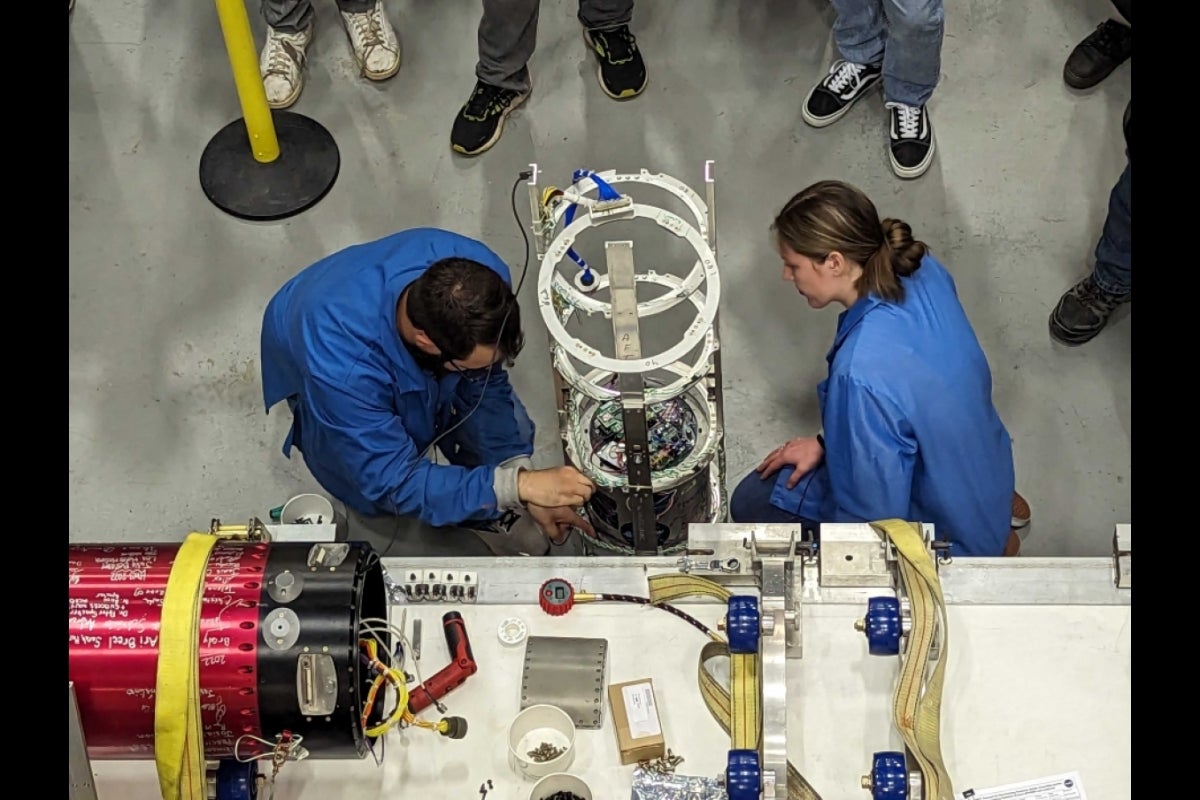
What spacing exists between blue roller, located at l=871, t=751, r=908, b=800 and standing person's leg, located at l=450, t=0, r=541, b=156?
243 centimetres

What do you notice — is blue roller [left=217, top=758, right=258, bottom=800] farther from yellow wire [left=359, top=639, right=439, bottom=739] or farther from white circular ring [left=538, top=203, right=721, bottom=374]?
white circular ring [left=538, top=203, right=721, bottom=374]

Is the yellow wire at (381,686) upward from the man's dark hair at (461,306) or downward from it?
downward

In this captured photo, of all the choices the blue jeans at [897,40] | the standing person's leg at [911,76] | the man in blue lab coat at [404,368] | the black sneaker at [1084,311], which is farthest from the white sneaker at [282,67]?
the black sneaker at [1084,311]

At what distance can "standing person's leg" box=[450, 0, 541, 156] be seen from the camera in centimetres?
355

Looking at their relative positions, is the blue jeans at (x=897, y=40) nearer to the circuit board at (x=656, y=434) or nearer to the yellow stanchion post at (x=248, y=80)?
the circuit board at (x=656, y=434)

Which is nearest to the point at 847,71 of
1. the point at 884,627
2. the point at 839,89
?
the point at 839,89

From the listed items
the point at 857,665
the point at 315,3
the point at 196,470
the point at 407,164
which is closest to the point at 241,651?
the point at 857,665

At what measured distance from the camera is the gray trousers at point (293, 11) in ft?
12.3

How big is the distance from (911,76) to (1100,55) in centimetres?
64

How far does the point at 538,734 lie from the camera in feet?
6.57

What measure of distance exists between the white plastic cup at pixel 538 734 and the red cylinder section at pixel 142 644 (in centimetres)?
41

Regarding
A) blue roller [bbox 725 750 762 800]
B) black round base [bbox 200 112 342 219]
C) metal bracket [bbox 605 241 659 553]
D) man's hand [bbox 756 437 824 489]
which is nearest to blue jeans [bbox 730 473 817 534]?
man's hand [bbox 756 437 824 489]

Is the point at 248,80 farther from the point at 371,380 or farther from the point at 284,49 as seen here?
the point at 371,380

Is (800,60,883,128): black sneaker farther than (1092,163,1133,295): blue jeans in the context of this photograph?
Yes
